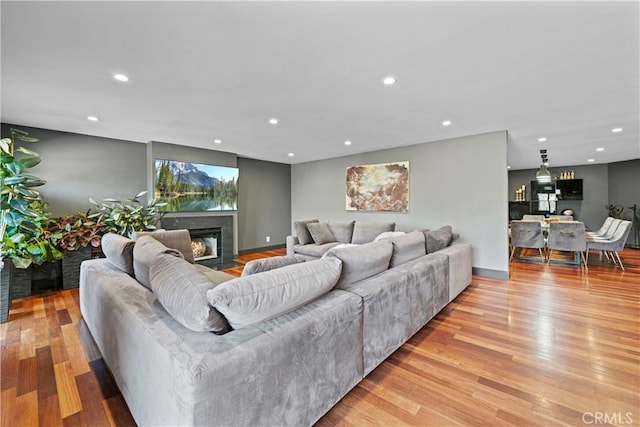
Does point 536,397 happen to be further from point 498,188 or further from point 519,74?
point 498,188

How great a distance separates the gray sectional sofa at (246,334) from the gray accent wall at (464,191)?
3.01m

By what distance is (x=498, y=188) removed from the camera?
13.9 ft

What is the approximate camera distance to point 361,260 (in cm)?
199

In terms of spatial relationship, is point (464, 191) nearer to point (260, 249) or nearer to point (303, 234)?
point (303, 234)

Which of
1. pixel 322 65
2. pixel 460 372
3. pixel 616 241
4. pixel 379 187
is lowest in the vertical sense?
pixel 460 372

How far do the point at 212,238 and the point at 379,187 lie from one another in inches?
145

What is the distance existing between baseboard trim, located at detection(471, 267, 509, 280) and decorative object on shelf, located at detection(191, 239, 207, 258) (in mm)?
5144

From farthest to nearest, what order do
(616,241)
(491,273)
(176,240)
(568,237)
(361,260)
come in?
(568,237) < (616,241) < (491,273) < (176,240) < (361,260)

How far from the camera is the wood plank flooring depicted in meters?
1.53

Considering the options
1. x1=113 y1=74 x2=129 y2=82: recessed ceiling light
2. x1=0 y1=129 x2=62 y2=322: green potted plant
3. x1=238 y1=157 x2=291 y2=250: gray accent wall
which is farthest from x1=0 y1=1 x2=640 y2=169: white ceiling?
x1=238 y1=157 x2=291 y2=250: gray accent wall

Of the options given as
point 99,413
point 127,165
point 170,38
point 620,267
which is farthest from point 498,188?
point 127,165

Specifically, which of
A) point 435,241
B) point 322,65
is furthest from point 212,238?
point 322,65

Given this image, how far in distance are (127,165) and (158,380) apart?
498 cm

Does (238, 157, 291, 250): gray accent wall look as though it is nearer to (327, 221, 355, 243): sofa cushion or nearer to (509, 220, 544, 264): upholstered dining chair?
(327, 221, 355, 243): sofa cushion
